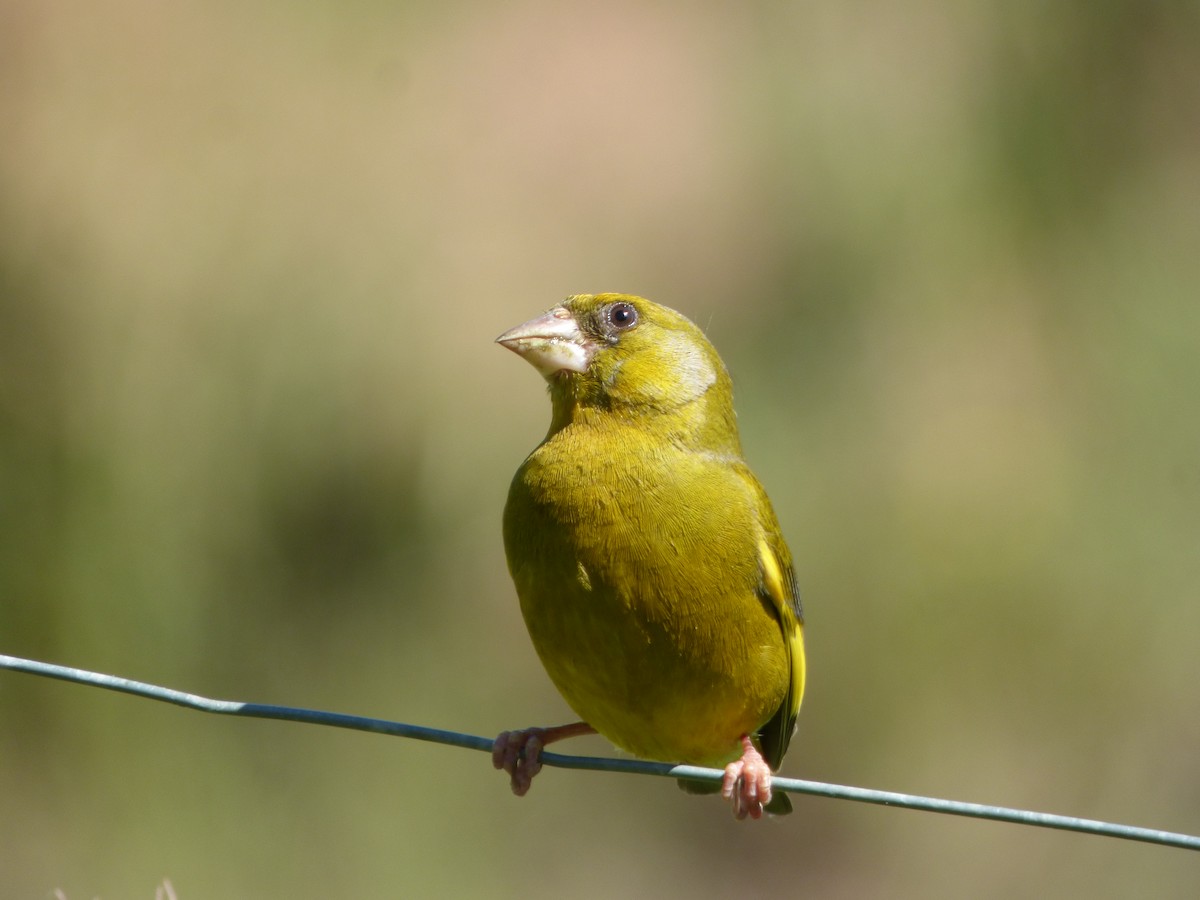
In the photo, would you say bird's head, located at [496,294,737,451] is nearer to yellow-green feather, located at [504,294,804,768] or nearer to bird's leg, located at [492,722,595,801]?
yellow-green feather, located at [504,294,804,768]

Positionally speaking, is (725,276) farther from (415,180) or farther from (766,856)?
(766,856)

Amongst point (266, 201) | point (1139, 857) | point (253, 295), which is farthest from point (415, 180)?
point (1139, 857)

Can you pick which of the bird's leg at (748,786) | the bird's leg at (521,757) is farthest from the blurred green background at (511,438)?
the bird's leg at (748,786)

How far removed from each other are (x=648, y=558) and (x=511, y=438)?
16.0ft

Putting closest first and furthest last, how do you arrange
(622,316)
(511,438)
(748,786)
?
(748,786) → (622,316) → (511,438)

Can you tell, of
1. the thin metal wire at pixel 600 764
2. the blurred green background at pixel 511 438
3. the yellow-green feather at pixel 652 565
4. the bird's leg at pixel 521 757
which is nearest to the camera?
the thin metal wire at pixel 600 764

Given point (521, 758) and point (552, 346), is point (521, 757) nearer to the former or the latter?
point (521, 758)

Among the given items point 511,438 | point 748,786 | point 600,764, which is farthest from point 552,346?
point 511,438

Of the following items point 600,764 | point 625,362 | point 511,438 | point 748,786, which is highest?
point 625,362

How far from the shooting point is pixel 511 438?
825 cm

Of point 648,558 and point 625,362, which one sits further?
point 625,362

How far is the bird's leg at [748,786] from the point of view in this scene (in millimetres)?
3654

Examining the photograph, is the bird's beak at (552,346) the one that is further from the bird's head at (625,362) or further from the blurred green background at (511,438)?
the blurred green background at (511,438)

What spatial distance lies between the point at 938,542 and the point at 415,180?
3.89 m
